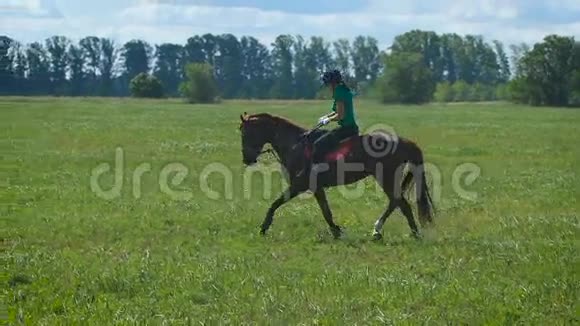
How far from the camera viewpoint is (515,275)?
10484mm

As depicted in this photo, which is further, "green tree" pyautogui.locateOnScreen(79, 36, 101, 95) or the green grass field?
"green tree" pyautogui.locateOnScreen(79, 36, 101, 95)

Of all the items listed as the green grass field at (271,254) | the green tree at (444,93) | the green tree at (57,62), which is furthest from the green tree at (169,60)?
the green grass field at (271,254)

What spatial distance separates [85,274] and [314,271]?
9.91ft

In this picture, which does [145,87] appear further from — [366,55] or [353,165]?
[353,165]

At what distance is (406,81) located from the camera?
118 metres

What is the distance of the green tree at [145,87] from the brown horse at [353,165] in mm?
116487

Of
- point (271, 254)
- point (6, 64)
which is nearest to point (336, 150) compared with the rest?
point (271, 254)

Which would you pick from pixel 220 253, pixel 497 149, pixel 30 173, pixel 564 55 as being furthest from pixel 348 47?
pixel 220 253

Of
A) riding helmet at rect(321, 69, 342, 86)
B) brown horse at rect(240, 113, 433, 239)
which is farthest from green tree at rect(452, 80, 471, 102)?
riding helmet at rect(321, 69, 342, 86)

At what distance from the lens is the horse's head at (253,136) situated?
14969 mm

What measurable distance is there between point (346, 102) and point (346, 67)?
13865 cm

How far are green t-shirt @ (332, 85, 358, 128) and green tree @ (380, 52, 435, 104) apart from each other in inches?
3988

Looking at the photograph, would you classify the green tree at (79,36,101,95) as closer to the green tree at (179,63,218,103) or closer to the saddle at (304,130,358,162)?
the green tree at (179,63,218,103)

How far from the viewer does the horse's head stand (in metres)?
15.0
